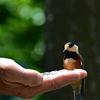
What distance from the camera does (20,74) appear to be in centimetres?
219

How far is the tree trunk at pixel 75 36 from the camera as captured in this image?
4.95 metres

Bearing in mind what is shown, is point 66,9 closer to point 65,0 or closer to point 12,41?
point 65,0

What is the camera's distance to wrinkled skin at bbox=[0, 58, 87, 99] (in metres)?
2.21

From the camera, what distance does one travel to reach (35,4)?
915cm

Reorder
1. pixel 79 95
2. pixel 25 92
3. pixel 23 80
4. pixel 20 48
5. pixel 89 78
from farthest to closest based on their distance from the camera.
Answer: pixel 20 48
pixel 89 78
pixel 79 95
pixel 25 92
pixel 23 80

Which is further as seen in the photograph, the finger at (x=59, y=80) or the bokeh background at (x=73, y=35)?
the bokeh background at (x=73, y=35)

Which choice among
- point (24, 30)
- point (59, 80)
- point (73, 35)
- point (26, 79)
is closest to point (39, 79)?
point (26, 79)

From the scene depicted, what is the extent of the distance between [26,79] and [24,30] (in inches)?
260

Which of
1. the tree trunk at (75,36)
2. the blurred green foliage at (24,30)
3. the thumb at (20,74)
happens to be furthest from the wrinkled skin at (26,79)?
the blurred green foliage at (24,30)

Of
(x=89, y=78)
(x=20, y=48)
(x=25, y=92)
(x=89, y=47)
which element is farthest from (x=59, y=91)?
(x=20, y=48)

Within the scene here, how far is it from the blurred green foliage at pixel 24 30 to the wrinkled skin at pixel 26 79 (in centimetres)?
594

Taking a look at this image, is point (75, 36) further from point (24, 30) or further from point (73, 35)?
point (24, 30)

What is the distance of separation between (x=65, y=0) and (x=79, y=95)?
2257mm

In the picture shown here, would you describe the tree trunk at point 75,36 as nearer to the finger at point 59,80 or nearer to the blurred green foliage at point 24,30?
the finger at point 59,80
